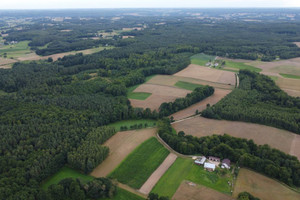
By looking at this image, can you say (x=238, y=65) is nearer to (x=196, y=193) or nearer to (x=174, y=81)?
(x=174, y=81)

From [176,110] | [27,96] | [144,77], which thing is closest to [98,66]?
[144,77]

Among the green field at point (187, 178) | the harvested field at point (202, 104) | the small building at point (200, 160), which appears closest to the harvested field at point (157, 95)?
the harvested field at point (202, 104)

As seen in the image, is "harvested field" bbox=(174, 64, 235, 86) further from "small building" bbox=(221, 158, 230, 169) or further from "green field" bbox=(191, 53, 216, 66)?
"small building" bbox=(221, 158, 230, 169)

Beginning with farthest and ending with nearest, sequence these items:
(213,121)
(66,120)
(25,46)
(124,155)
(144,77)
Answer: (25,46), (144,77), (213,121), (66,120), (124,155)

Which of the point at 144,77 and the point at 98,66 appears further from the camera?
the point at 98,66

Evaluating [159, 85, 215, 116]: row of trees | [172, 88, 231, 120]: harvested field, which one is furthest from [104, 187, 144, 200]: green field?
[172, 88, 231, 120]: harvested field

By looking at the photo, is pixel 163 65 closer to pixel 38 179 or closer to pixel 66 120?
pixel 66 120
